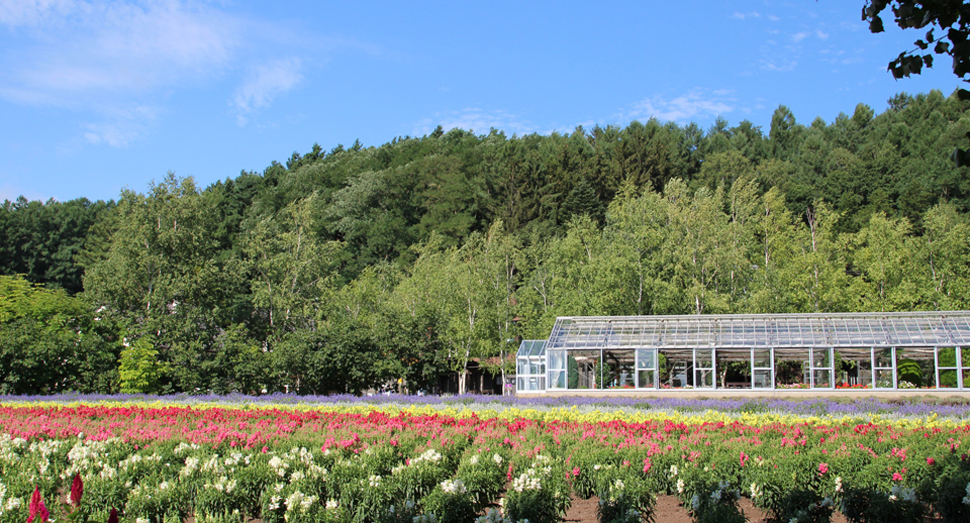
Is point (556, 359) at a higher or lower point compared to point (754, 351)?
lower

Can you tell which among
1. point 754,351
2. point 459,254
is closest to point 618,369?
point 754,351

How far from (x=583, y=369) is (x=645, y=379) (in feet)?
9.83

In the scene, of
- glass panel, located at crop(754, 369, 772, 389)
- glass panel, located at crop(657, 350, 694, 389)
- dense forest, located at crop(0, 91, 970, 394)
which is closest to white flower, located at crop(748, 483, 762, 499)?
dense forest, located at crop(0, 91, 970, 394)

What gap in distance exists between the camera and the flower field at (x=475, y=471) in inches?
296

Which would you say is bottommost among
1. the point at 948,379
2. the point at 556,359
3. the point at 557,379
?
the point at 557,379

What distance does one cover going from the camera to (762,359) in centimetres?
3138

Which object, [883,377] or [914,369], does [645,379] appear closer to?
[883,377]

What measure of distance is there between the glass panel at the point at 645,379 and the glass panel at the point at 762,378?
4.31 metres

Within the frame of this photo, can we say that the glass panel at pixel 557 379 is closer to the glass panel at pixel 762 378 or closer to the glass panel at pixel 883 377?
the glass panel at pixel 762 378

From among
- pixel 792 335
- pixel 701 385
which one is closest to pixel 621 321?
pixel 701 385

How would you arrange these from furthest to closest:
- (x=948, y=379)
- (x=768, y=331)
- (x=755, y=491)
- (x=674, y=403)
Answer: (x=768, y=331) → (x=948, y=379) → (x=674, y=403) → (x=755, y=491)

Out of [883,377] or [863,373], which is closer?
[883,377]

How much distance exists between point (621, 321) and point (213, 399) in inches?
678

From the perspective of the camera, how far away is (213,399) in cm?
2403
